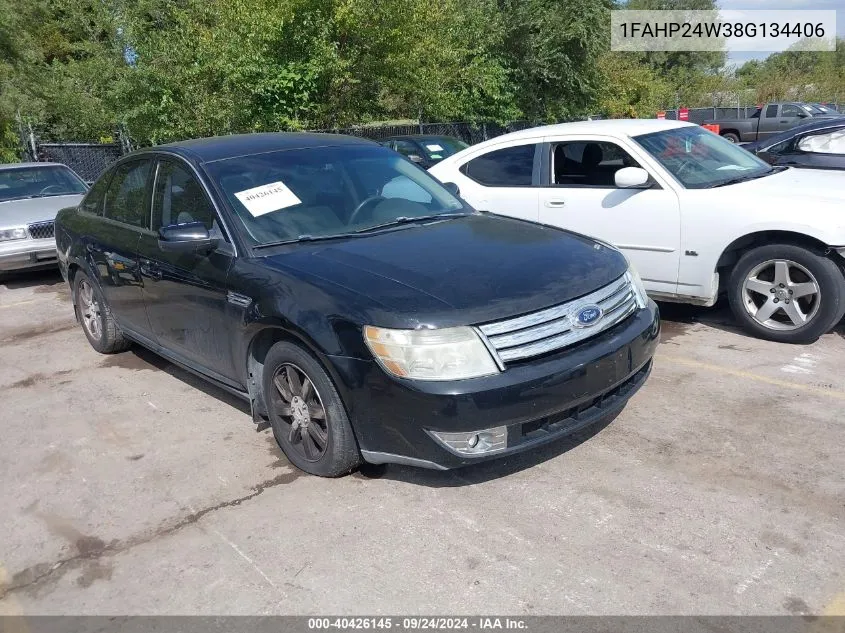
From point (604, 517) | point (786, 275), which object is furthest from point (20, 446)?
point (786, 275)

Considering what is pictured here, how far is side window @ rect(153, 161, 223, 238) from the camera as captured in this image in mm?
4332

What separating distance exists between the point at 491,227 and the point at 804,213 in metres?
2.39

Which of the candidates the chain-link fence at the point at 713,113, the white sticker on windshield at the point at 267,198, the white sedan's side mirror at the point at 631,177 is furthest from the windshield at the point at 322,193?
the chain-link fence at the point at 713,113

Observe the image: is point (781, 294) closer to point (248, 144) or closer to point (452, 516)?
point (452, 516)

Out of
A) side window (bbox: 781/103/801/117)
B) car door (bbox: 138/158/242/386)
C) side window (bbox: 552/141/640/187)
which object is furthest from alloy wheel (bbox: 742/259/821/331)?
side window (bbox: 781/103/801/117)

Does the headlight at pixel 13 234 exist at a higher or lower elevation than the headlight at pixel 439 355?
higher

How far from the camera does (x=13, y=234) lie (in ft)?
29.5

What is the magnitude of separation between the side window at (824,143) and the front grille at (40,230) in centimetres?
919

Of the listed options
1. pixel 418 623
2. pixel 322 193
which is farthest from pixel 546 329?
pixel 322 193

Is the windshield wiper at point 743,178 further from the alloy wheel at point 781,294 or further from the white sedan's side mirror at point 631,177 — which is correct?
the alloy wheel at point 781,294

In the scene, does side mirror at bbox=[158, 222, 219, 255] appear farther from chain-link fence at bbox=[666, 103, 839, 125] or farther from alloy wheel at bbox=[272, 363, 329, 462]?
chain-link fence at bbox=[666, 103, 839, 125]

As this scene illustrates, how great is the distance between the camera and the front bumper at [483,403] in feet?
10.6

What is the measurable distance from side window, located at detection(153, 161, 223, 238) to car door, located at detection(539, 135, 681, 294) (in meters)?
3.21

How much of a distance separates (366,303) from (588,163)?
3.65m
